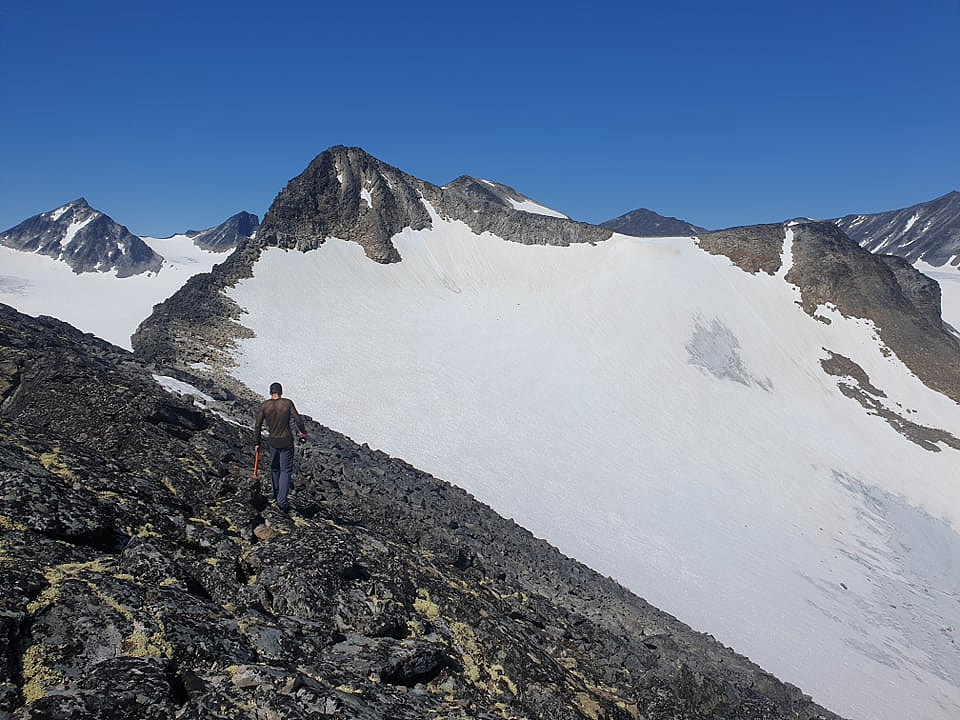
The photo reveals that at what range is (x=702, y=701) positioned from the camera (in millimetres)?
9711

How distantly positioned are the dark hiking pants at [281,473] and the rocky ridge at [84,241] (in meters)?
84.7

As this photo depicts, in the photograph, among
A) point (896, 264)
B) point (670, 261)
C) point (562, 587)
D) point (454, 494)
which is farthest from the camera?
point (896, 264)

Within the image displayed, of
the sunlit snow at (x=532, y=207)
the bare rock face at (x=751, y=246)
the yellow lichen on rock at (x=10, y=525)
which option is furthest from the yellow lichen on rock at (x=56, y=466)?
the sunlit snow at (x=532, y=207)

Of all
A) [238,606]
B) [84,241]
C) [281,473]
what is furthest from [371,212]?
[84,241]

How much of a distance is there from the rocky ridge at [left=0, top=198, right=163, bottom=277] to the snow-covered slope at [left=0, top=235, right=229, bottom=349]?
6.02 feet

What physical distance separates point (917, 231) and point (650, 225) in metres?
57.0

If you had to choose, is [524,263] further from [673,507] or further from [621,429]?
[673,507]

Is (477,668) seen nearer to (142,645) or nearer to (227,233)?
(142,645)

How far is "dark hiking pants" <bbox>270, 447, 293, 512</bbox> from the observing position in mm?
8797

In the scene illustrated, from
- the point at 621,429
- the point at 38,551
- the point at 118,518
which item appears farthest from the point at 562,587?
the point at 621,429

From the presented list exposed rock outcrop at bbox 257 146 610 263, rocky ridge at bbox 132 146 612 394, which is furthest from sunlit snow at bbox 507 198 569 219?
rocky ridge at bbox 132 146 612 394

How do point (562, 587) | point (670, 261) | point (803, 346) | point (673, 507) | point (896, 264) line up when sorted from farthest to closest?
1. point (896, 264)
2. point (670, 261)
3. point (803, 346)
4. point (673, 507)
5. point (562, 587)

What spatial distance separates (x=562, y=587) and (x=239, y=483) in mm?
7914

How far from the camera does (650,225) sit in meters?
138
